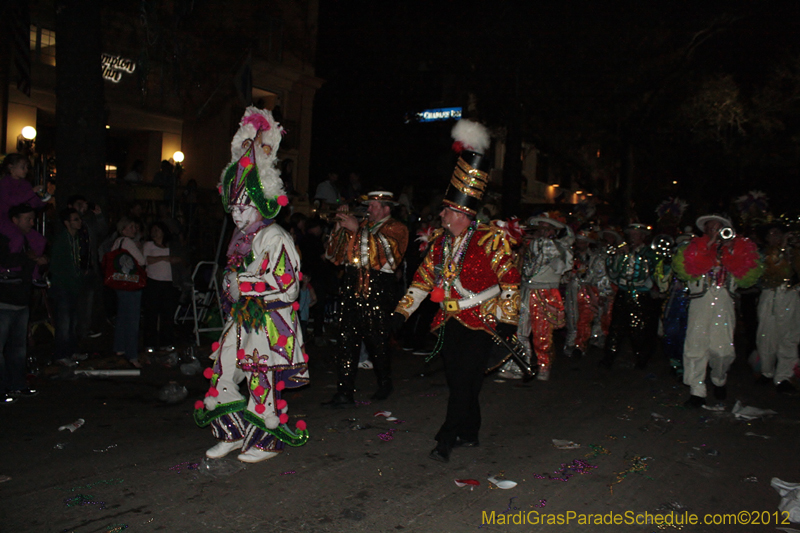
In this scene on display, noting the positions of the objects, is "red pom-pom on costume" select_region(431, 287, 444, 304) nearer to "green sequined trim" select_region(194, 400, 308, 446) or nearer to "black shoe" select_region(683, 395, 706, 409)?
"green sequined trim" select_region(194, 400, 308, 446)

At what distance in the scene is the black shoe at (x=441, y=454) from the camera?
521 cm

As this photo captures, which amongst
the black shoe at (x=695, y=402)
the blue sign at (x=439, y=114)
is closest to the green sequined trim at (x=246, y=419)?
the black shoe at (x=695, y=402)

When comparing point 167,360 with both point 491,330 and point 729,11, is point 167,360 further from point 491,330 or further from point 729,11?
point 729,11

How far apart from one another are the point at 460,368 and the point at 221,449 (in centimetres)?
193

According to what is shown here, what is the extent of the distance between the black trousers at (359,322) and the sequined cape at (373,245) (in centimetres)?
11

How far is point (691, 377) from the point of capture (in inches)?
288

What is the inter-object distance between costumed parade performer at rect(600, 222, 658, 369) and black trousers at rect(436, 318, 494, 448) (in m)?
4.49

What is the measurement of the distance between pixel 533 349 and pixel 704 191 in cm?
2108

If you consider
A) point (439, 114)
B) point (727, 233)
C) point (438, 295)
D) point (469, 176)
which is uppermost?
point (439, 114)

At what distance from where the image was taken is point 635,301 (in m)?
9.34

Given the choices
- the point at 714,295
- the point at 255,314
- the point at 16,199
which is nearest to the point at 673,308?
the point at 714,295

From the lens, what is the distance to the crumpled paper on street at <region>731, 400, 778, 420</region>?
6993mm

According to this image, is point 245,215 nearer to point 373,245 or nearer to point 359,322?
point 373,245

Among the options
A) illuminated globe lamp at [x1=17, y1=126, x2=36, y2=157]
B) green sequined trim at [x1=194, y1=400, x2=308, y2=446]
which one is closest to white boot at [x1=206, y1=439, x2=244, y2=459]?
green sequined trim at [x1=194, y1=400, x2=308, y2=446]
